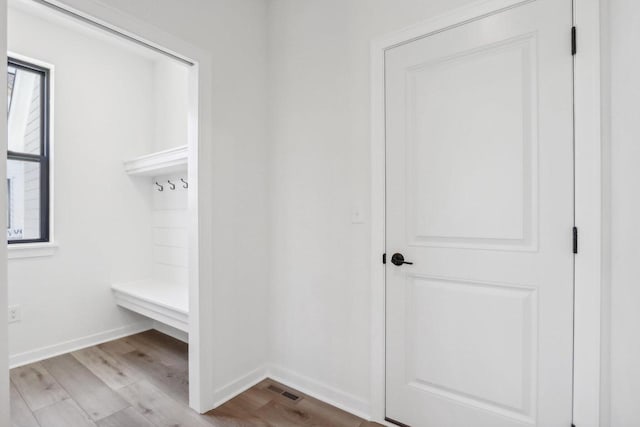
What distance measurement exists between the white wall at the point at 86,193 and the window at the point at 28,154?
0.11 m

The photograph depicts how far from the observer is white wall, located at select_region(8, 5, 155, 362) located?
2465mm

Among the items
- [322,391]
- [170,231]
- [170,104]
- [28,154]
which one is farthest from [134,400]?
[170,104]

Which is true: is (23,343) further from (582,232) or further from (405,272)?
(582,232)

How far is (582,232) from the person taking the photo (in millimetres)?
1218

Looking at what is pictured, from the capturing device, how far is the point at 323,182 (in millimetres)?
1958

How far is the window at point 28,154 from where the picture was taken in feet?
8.18

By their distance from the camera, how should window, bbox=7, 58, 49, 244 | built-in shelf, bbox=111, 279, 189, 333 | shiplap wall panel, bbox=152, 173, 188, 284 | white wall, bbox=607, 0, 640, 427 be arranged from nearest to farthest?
white wall, bbox=607, 0, 640, 427
built-in shelf, bbox=111, 279, 189, 333
window, bbox=7, 58, 49, 244
shiplap wall panel, bbox=152, 173, 188, 284

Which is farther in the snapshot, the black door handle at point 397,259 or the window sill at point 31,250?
the window sill at point 31,250

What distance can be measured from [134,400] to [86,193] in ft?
5.97

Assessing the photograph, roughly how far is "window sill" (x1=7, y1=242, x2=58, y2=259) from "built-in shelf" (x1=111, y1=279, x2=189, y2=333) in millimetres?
575

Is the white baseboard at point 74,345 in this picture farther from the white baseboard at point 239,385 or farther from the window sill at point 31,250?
the white baseboard at point 239,385

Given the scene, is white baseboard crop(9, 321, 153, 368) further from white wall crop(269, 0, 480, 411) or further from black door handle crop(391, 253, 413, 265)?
black door handle crop(391, 253, 413, 265)

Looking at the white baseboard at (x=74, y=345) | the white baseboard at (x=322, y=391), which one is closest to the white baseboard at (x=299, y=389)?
the white baseboard at (x=322, y=391)

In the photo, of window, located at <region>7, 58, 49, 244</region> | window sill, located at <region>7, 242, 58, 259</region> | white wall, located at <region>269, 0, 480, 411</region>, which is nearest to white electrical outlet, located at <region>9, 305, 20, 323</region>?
window sill, located at <region>7, 242, 58, 259</region>
